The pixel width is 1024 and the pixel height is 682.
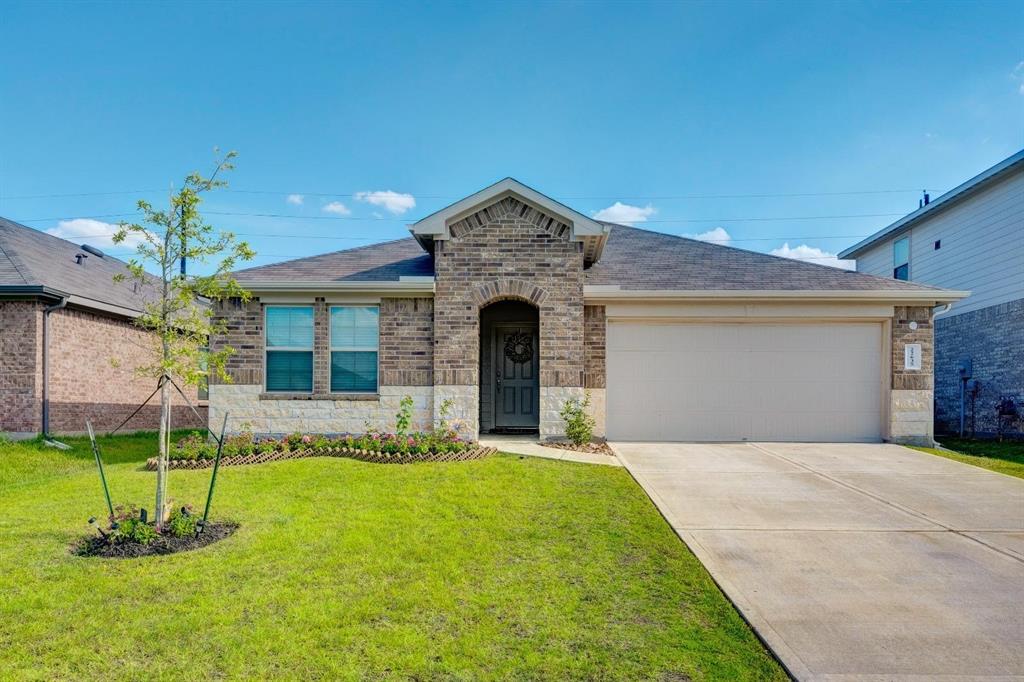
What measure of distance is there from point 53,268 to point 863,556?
1640 cm

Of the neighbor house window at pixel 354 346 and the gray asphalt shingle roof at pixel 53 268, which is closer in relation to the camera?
the neighbor house window at pixel 354 346

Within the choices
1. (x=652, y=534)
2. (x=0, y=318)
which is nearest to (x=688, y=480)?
(x=652, y=534)

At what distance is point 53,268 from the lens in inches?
524

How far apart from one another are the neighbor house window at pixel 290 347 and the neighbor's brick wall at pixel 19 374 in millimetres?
4788

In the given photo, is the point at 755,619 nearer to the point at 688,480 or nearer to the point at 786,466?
the point at 688,480

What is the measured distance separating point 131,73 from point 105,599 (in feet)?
53.3

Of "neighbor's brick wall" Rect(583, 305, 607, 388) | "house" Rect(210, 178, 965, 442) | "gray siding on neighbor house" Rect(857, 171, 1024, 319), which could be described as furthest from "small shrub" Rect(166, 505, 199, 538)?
"gray siding on neighbor house" Rect(857, 171, 1024, 319)

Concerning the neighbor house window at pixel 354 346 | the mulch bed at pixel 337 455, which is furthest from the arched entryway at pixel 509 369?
the mulch bed at pixel 337 455

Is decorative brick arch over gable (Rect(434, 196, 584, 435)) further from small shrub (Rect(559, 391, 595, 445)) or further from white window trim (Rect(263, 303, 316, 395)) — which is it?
white window trim (Rect(263, 303, 316, 395))

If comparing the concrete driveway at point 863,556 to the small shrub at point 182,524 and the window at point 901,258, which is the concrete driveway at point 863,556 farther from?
the window at point 901,258

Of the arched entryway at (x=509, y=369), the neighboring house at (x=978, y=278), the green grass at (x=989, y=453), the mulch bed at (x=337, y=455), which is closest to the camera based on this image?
the mulch bed at (x=337, y=455)

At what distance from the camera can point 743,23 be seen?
11.9 meters

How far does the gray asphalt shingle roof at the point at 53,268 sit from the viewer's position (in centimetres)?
1191

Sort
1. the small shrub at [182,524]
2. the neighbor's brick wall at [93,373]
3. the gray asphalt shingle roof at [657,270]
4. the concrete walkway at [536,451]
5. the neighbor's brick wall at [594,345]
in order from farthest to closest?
the neighbor's brick wall at [93,373]
the gray asphalt shingle roof at [657,270]
the neighbor's brick wall at [594,345]
the concrete walkway at [536,451]
the small shrub at [182,524]
